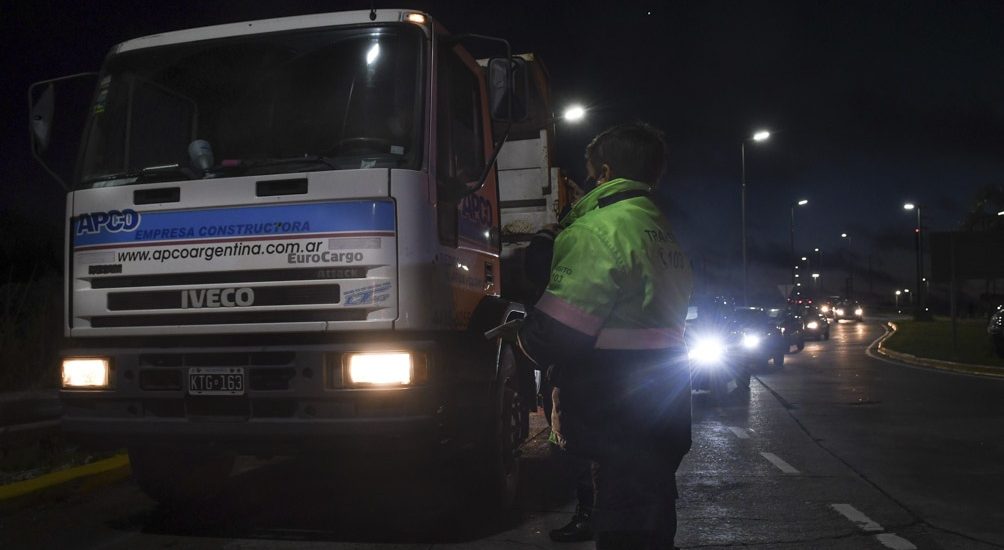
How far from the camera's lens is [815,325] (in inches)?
1623

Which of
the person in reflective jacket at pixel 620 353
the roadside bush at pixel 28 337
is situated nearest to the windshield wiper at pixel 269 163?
the person in reflective jacket at pixel 620 353

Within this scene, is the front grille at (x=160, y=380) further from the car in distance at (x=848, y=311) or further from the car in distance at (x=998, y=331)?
the car in distance at (x=848, y=311)

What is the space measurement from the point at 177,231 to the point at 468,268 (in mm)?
1645

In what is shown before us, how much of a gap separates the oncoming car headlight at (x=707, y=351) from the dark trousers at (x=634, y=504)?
1161 cm

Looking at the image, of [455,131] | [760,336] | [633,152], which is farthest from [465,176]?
[760,336]

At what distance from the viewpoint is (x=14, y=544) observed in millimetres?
5527

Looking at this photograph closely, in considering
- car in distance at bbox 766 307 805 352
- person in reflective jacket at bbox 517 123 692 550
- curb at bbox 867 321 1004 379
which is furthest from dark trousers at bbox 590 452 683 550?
car in distance at bbox 766 307 805 352

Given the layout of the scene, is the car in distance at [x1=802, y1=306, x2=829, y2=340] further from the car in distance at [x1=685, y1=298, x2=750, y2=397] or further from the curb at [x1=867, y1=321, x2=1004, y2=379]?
the car in distance at [x1=685, y1=298, x2=750, y2=397]

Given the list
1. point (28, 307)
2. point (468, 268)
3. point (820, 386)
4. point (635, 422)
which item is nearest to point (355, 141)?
point (468, 268)

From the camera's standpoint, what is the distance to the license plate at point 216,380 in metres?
5.01

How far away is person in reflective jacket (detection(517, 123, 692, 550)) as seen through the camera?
8.68ft

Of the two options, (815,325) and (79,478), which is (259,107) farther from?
(815,325)

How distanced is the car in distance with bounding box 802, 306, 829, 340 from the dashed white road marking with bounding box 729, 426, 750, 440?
104 ft

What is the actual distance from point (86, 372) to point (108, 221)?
0.85m
